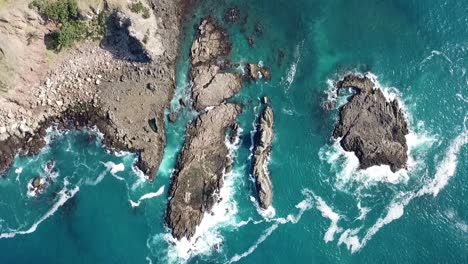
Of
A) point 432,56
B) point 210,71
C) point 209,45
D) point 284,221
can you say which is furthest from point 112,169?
point 432,56

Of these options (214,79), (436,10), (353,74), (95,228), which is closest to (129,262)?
(95,228)

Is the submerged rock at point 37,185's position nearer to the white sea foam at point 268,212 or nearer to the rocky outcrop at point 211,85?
the rocky outcrop at point 211,85

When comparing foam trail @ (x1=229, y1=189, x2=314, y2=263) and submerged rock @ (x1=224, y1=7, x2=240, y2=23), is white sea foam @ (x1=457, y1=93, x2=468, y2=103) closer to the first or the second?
foam trail @ (x1=229, y1=189, x2=314, y2=263)

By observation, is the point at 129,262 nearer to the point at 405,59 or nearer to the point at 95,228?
the point at 95,228

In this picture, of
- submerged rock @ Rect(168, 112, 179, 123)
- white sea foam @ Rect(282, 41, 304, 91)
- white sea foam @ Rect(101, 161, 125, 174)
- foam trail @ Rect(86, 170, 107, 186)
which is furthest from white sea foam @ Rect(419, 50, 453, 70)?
foam trail @ Rect(86, 170, 107, 186)

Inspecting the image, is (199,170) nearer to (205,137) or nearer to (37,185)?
(205,137)

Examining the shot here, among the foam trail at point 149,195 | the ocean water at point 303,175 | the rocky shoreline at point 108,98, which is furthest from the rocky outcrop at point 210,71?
the foam trail at point 149,195

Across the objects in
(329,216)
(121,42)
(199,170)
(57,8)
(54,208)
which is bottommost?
(54,208)
